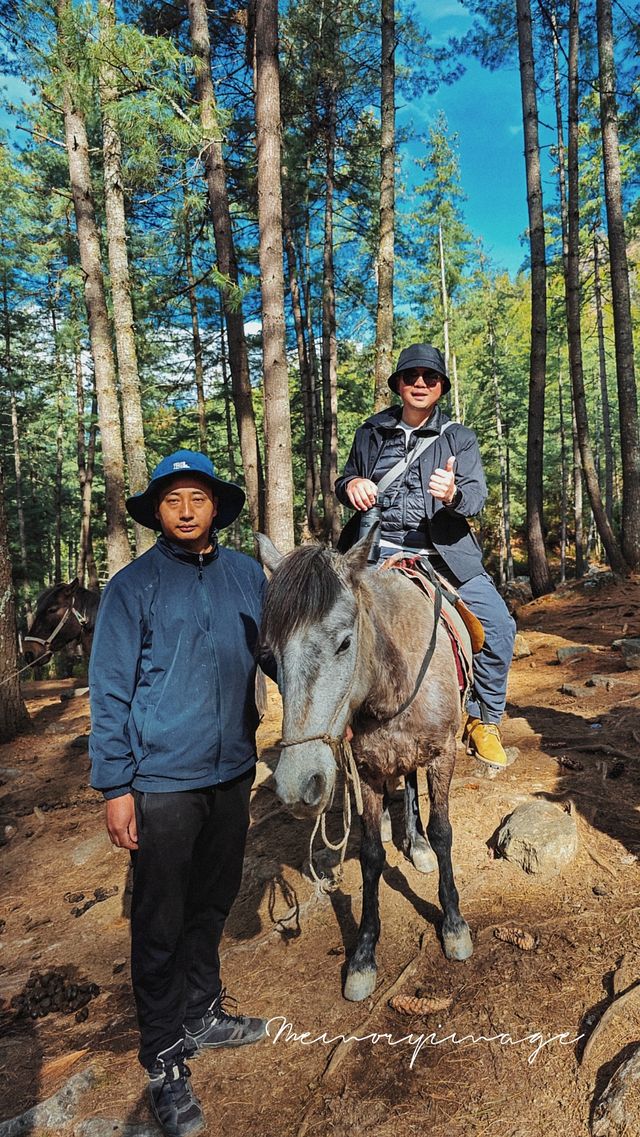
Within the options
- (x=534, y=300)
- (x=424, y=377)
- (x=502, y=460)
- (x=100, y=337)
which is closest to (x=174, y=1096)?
(x=424, y=377)

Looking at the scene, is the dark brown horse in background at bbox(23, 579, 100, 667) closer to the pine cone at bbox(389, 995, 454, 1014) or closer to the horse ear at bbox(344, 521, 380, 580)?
the pine cone at bbox(389, 995, 454, 1014)

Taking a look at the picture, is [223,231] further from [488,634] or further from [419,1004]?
[419,1004]

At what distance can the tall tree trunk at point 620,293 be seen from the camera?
12016 millimetres

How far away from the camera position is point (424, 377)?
3.75 metres

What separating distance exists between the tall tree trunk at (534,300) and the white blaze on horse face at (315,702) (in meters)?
12.3

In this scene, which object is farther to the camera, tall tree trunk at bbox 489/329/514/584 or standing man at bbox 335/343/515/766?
tall tree trunk at bbox 489/329/514/584

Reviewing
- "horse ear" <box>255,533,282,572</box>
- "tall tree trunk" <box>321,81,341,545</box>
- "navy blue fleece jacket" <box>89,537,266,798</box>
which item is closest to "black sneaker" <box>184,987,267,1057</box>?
"navy blue fleece jacket" <box>89,537,266,798</box>

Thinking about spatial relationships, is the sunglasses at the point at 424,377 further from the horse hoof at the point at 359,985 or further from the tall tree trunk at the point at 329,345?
the tall tree trunk at the point at 329,345

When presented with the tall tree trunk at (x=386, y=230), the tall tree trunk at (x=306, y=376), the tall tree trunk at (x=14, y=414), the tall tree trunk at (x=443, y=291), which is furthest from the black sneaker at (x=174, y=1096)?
the tall tree trunk at (x=443, y=291)

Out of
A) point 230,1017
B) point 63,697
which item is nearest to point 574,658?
point 230,1017

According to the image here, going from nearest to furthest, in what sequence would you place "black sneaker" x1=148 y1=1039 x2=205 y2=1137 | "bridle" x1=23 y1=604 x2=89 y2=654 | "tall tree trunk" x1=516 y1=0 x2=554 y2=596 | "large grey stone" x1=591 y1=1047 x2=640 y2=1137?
"large grey stone" x1=591 y1=1047 x2=640 y2=1137, "black sneaker" x1=148 y1=1039 x2=205 y2=1137, "bridle" x1=23 y1=604 x2=89 y2=654, "tall tree trunk" x1=516 y1=0 x2=554 y2=596

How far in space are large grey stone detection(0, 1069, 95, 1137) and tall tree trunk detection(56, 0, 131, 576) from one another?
863 cm

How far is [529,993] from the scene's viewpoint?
2684mm

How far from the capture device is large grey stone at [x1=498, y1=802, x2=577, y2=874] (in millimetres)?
3570
